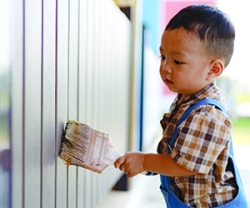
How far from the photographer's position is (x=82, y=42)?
118 cm

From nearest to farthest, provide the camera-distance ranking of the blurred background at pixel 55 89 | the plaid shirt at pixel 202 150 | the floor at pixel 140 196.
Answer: the blurred background at pixel 55 89, the plaid shirt at pixel 202 150, the floor at pixel 140 196

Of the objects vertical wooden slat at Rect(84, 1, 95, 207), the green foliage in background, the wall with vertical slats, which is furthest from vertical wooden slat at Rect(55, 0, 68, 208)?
the green foliage in background

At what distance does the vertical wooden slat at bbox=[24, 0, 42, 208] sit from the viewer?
79 centimetres

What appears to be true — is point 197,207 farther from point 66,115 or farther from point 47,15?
point 47,15

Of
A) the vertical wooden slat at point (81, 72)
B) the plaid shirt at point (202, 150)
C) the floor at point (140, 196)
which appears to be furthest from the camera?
the floor at point (140, 196)

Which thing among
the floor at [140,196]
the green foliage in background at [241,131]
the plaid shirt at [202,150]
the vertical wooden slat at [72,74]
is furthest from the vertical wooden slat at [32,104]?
the green foliage in background at [241,131]

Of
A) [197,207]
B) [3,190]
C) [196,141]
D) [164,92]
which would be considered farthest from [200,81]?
[164,92]

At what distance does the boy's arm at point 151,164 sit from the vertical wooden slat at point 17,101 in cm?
37

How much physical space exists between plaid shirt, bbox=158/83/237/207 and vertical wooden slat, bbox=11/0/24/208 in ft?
1.33

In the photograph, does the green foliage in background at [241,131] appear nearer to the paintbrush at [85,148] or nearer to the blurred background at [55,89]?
the blurred background at [55,89]

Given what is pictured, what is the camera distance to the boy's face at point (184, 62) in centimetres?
105

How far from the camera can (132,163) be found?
1083 millimetres

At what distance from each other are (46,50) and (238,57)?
6.88 meters

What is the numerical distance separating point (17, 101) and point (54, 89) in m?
0.21
